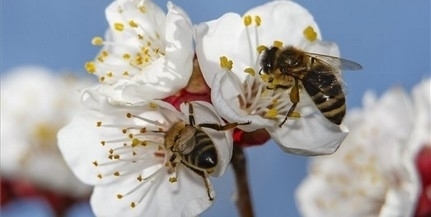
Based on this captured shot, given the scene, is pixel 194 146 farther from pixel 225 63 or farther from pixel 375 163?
pixel 375 163

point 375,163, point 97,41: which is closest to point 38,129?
point 375,163

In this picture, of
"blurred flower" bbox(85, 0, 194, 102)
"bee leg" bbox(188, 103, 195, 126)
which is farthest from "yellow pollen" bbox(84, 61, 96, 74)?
"bee leg" bbox(188, 103, 195, 126)

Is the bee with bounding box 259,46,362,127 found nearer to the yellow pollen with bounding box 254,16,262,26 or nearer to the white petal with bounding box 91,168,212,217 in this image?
the yellow pollen with bounding box 254,16,262,26

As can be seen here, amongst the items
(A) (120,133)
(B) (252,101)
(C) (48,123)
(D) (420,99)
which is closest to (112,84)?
(A) (120,133)

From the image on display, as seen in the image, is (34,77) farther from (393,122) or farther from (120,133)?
(120,133)

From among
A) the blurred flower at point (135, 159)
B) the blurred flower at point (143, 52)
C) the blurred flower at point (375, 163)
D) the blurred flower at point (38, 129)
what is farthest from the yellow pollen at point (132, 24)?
the blurred flower at point (38, 129)

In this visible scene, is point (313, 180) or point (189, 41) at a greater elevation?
point (189, 41)
